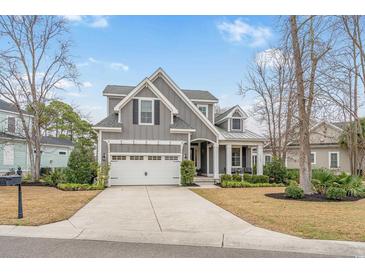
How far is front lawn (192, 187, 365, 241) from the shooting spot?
5.94 meters

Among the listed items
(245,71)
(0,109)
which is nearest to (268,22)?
(245,71)

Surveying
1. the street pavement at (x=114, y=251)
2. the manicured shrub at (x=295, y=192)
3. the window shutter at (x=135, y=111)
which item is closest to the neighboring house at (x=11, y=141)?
the window shutter at (x=135, y=111)

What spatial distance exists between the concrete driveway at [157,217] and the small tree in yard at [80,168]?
548 cm

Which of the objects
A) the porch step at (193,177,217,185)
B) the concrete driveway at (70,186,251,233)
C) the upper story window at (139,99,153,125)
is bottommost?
the porch step at (193,177,217,185)

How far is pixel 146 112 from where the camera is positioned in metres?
16.2

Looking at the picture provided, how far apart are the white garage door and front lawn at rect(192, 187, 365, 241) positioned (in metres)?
6.13

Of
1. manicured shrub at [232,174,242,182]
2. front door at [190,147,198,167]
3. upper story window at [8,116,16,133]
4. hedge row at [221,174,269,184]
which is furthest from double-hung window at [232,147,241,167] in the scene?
upper story window at [8,116,16,133]

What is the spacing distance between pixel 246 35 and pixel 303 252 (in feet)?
27.2

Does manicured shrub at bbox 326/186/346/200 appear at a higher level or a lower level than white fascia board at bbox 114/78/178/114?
lower

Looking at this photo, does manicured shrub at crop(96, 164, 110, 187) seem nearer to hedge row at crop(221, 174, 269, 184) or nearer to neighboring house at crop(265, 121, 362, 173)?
hedge row at crop(221, 174, 269, 184)

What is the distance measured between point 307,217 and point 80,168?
12.1 meters

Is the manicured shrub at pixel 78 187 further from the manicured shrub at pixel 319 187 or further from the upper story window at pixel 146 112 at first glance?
the manicured shrub at pixel 319 187

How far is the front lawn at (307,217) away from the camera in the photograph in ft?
19.5

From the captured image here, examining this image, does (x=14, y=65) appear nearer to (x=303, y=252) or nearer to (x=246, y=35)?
(x=246, y=35)
